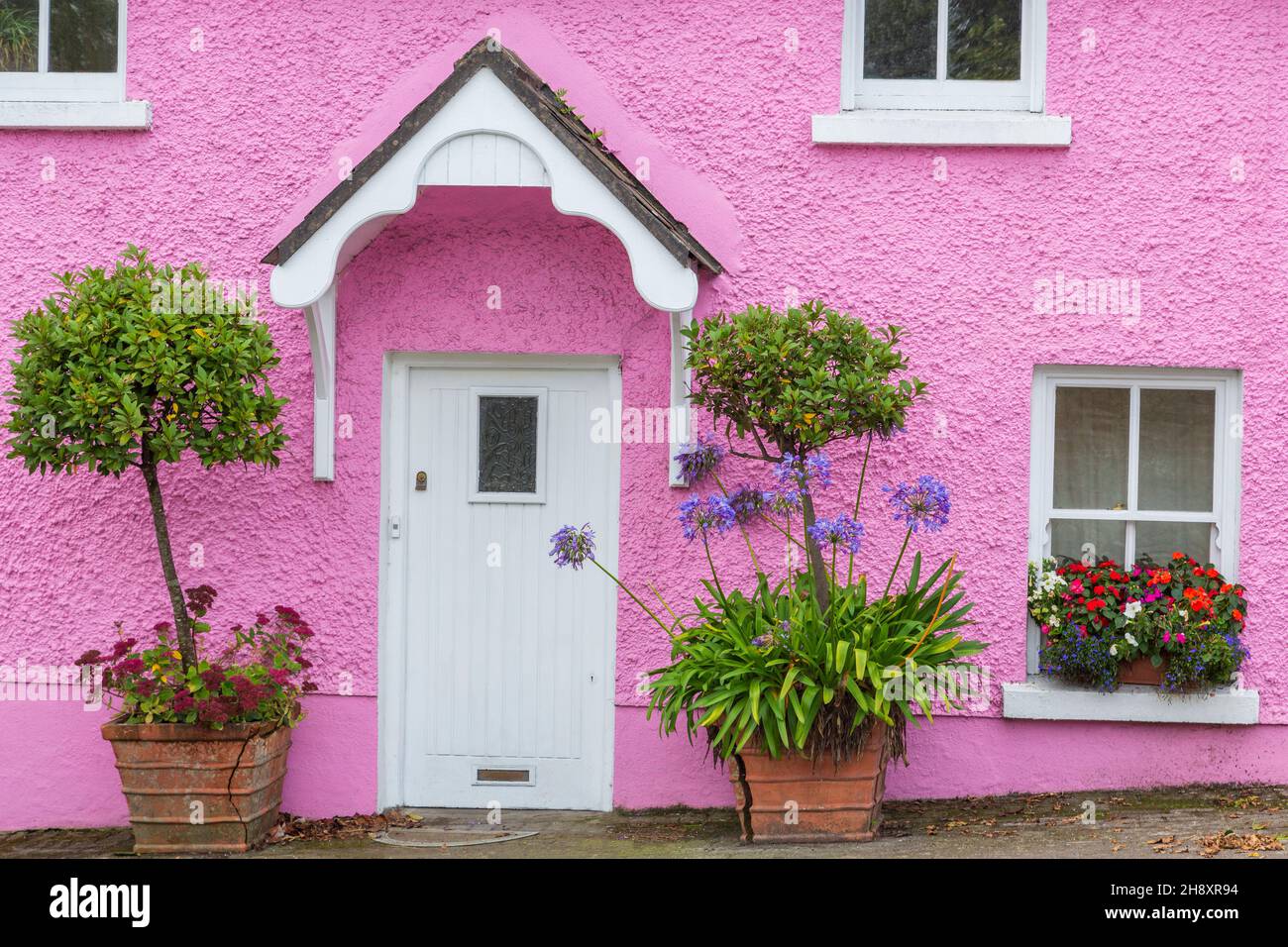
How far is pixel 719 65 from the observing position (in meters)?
6.59

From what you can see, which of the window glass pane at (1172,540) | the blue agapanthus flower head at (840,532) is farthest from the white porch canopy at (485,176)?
the window glass pane at (1172,540)

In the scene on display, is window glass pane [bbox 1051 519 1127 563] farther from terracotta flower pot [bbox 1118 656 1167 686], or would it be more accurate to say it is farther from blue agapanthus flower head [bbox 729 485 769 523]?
blue agapanthus flower head [bbox 729 485 769 523]

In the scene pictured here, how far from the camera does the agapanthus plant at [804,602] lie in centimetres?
Answer: 566

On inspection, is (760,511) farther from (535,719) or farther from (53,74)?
(53,74)

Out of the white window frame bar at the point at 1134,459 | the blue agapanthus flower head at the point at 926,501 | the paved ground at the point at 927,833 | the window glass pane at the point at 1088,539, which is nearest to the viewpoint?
the paved ground at the point at 927,833

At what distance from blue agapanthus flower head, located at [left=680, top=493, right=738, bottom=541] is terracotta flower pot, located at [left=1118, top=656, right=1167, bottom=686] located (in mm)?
2016

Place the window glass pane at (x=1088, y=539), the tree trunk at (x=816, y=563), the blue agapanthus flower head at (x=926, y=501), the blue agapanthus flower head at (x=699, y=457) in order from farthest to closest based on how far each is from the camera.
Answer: the window glass pane at (x=1088, y=539), the blue agapanthus flower head at (x=699, y=457), the tree trunk at (x=816, y=563), the blue agapanthus flower head at (x=926, y=501)

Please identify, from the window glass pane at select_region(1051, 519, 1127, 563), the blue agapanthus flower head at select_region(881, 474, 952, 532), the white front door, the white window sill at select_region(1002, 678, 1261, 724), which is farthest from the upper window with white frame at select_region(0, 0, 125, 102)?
the white window sill at select_region(1002, 678, 1261, 724)

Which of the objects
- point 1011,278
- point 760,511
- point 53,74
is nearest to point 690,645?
point 760,511

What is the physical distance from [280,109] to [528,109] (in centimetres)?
153

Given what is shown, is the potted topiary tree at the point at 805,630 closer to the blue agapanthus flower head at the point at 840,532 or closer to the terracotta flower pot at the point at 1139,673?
the blue agapanthus flower head at the point at 840,532

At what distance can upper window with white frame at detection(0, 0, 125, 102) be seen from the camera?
6.79m

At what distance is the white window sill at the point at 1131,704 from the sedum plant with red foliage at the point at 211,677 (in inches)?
129

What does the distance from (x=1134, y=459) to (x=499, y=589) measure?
307cm
